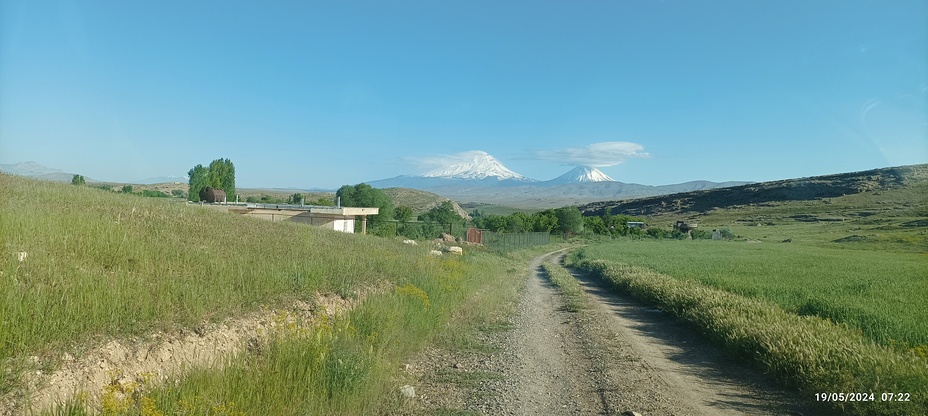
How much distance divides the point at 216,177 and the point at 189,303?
81.6 meters

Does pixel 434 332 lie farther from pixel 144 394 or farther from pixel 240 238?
pixel 144 394

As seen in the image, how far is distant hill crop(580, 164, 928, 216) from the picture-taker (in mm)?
110050

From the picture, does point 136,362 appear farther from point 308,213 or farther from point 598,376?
point 308,213

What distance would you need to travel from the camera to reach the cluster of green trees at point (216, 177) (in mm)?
78250

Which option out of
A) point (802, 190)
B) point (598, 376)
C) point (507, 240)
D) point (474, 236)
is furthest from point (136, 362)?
point (802, 190)

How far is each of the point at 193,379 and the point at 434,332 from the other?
6.32 metres

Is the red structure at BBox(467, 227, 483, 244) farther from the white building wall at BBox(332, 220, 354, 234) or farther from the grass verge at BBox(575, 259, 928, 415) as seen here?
the grass verge at BBox(575, 259, 928, 415)

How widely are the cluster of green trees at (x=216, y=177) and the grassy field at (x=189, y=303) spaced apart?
237 feet

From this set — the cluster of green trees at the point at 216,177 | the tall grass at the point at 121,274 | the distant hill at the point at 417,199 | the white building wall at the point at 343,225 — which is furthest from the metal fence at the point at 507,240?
the distant hill at the point at 417,199

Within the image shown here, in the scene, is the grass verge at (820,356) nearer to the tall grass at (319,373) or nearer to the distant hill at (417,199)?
the tall grass at (319,373)

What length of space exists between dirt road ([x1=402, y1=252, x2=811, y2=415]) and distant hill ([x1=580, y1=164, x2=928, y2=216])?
10297 cm

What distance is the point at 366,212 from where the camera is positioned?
43.8 meters

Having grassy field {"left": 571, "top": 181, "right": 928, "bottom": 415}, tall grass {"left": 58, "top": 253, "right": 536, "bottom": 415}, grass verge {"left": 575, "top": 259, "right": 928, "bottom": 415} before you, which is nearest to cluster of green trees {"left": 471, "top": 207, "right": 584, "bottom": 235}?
grassy field {"left": 571, "top": 181, "right": 928, "bottom": 415}

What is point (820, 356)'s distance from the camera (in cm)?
753
